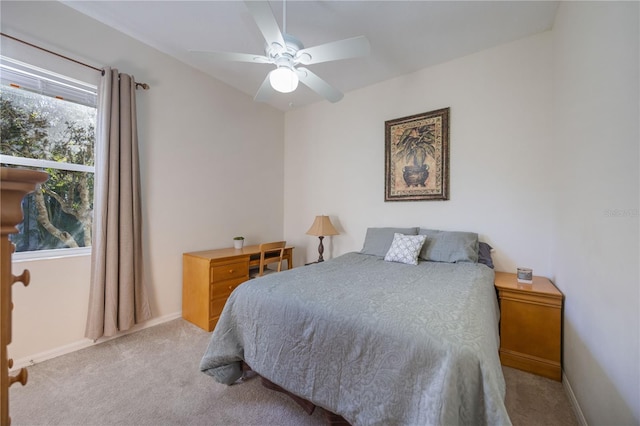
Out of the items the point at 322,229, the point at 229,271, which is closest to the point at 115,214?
the point at 229,271

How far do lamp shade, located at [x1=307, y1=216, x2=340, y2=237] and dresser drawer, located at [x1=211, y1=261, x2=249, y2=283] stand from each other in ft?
3.09

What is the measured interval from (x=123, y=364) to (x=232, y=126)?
2718mm

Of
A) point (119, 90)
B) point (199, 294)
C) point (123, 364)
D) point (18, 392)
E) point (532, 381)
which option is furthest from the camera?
point (199, 294)

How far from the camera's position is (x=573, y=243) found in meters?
1.73

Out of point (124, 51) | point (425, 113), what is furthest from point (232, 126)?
point (425, 113)

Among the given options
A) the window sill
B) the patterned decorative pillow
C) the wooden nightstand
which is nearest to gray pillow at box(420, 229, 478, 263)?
the patterned decorative pillow

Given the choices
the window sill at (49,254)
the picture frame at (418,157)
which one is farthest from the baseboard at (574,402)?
the window sill at (49,254)

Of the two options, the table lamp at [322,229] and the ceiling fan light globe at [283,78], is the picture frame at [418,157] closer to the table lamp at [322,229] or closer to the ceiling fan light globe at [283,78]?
the table lamp at [322,229]

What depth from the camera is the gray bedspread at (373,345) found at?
0.98 m

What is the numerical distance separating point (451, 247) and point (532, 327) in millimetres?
833

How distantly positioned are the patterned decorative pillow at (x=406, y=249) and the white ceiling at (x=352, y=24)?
1.91 metres

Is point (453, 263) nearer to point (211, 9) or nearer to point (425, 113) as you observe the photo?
point (425, 113)

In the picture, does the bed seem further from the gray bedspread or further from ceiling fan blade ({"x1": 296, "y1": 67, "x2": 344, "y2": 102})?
ceiling fan blade ({"x1": 296, "y1": 67, "x2": 344, "y2": 102})

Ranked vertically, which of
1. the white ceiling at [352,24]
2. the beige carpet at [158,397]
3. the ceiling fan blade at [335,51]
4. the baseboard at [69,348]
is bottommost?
the beige carpet at [158,397]
